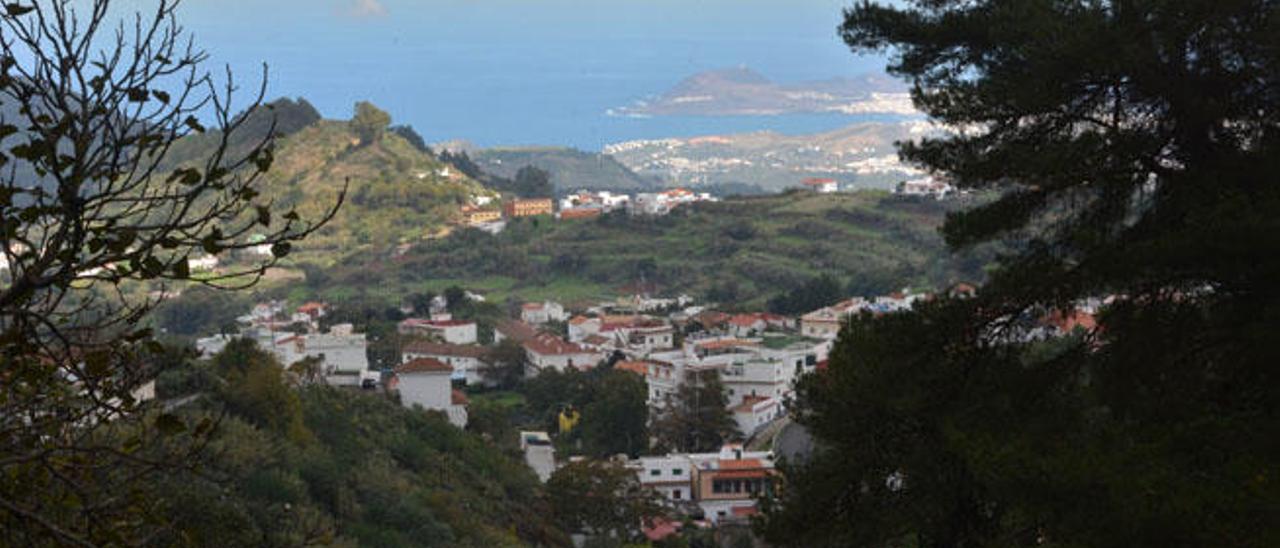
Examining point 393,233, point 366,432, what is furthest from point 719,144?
point 366,432

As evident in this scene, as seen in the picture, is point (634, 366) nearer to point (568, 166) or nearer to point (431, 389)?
point (431, 389)

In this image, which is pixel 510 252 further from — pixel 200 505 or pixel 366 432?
pixel 200 505

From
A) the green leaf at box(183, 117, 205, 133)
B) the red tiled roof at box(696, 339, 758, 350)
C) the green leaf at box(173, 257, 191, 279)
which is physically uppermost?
the green leaf at box(183, 117, 205, 133)

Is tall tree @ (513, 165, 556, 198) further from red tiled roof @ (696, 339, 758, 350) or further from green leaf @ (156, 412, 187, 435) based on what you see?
green leaf @ (156, 412, 187, 435)

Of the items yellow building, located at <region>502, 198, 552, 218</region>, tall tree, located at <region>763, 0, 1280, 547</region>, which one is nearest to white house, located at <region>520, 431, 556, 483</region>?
tall tree, located at <region>763, 0, 1280, 547</region>

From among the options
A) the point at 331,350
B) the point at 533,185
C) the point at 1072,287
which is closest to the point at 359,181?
the point at 533,185

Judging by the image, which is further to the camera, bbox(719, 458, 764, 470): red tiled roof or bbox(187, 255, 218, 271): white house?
bbox(719, 458, 764, 470): red tiled roof

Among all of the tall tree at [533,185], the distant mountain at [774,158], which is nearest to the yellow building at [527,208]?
the tall tree at [533,185]
